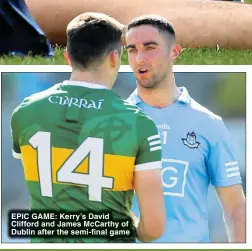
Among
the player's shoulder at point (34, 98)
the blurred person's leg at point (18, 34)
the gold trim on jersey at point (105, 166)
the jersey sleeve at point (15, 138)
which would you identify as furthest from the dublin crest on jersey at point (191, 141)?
the blurred person's leg at point (18, 34)

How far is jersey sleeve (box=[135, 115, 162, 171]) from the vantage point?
3283mm

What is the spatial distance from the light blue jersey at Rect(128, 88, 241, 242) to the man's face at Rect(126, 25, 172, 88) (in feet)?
0.40

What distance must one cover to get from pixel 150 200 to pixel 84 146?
1.23 feet

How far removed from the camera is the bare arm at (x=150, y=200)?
3312mm

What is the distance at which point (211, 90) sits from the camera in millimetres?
3666

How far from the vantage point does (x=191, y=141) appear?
362 cm

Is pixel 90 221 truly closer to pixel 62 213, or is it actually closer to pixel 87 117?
pixel 62 213

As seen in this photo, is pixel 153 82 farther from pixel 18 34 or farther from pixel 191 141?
pixel 18 34

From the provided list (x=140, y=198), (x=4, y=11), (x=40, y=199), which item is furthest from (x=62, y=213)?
(x=4, y=11)

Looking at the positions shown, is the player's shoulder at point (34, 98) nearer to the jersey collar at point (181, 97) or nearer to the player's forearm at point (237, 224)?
the jersey collar at point (181, 97)

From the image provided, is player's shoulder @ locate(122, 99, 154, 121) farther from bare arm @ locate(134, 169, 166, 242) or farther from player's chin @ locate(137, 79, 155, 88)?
player's chin @ locate(137, 79, 155, 88)

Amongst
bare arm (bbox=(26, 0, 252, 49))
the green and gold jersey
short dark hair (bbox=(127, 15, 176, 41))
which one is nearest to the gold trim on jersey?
the green and gold jersey

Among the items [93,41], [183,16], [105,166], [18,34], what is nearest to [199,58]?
[183,16]

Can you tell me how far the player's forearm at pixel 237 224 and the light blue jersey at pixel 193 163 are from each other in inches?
4.5
